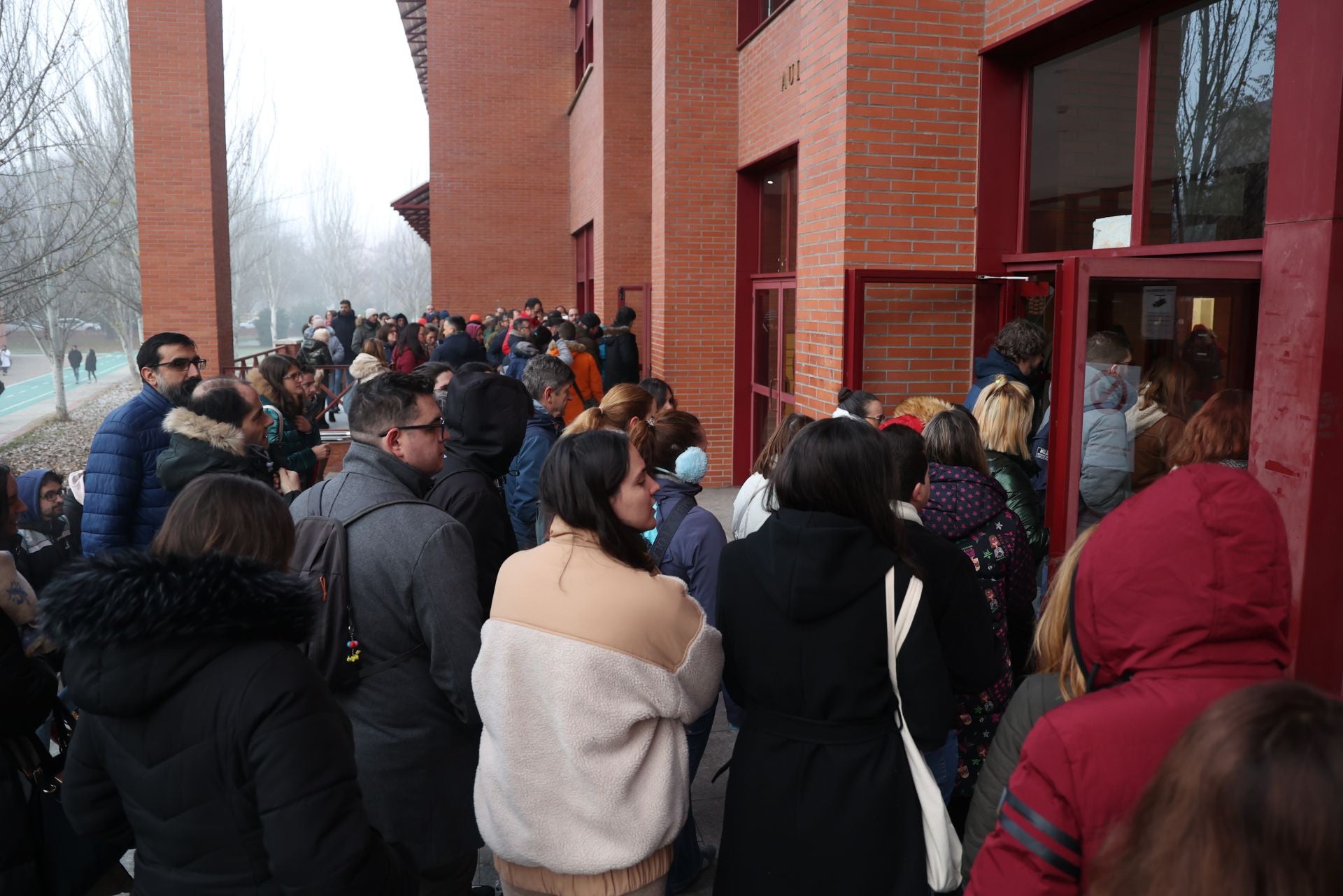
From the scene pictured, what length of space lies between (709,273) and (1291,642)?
8.07 meters

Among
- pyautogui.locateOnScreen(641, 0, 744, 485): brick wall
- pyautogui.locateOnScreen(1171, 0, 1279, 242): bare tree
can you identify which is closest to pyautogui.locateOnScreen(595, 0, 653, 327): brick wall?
pyautogui.locateOnScreen(641, 0, 744, 485): brick wall

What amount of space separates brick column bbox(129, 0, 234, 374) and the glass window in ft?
29.1

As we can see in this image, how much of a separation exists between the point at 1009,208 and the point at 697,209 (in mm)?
5050

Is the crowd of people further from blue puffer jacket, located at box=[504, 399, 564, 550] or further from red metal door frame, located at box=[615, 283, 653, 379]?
red metal door frame, located at box=[615, 283, 653, 379]

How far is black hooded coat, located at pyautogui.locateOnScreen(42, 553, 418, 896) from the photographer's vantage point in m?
1.81

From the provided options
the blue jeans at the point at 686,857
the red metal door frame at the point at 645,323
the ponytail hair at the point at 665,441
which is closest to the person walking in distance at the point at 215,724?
the blue jeans at the point at 686,857

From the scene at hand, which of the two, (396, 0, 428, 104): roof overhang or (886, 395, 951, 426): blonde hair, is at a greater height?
(396, 0, 428, 104): roof overhang

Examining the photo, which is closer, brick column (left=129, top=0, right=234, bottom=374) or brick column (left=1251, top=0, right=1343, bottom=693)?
brick column (left=1251, top=0, right=1343, bottom=693)

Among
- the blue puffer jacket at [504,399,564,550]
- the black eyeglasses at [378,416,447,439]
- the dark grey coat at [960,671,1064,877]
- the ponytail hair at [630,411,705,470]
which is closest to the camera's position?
the dark grey coat at [960,671,1064,877]

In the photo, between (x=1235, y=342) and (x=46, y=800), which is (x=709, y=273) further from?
(x=46, y=800)

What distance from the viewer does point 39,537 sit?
3.97 meters

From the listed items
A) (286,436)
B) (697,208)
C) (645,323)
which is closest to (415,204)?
(645,323)

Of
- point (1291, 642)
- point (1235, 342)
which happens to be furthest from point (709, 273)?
point (1291, 642)

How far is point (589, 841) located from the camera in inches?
92.0
